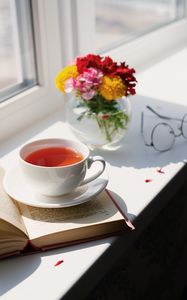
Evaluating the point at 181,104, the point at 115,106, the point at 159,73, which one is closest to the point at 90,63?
the point at 115,106

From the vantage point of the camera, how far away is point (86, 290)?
68 centimetres

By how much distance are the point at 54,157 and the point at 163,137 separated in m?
0.35

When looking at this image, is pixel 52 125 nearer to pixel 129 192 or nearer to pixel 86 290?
pixel 129 192

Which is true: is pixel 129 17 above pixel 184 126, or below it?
above

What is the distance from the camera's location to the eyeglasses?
101cm

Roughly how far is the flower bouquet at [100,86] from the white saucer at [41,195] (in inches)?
6.5

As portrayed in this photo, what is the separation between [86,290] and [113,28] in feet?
3.16

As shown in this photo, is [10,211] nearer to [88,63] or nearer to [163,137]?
Answer: [88,63]

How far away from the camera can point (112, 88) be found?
2.87 feet

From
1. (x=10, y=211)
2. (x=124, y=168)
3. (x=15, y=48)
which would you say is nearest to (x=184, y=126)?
(x=124, y=168)

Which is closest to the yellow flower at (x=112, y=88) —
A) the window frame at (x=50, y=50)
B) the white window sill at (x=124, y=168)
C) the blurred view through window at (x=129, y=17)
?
the white window sill at (x=124, y=168)

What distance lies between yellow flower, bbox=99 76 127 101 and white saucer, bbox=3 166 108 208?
6.4 inches

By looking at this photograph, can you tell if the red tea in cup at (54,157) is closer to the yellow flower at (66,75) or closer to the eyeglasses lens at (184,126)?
the yellow flower at (66,75)

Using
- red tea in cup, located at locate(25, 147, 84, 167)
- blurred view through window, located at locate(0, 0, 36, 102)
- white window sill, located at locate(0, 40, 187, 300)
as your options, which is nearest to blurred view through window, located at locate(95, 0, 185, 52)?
white window sill, located at locate(0, 40, 187, 300)
